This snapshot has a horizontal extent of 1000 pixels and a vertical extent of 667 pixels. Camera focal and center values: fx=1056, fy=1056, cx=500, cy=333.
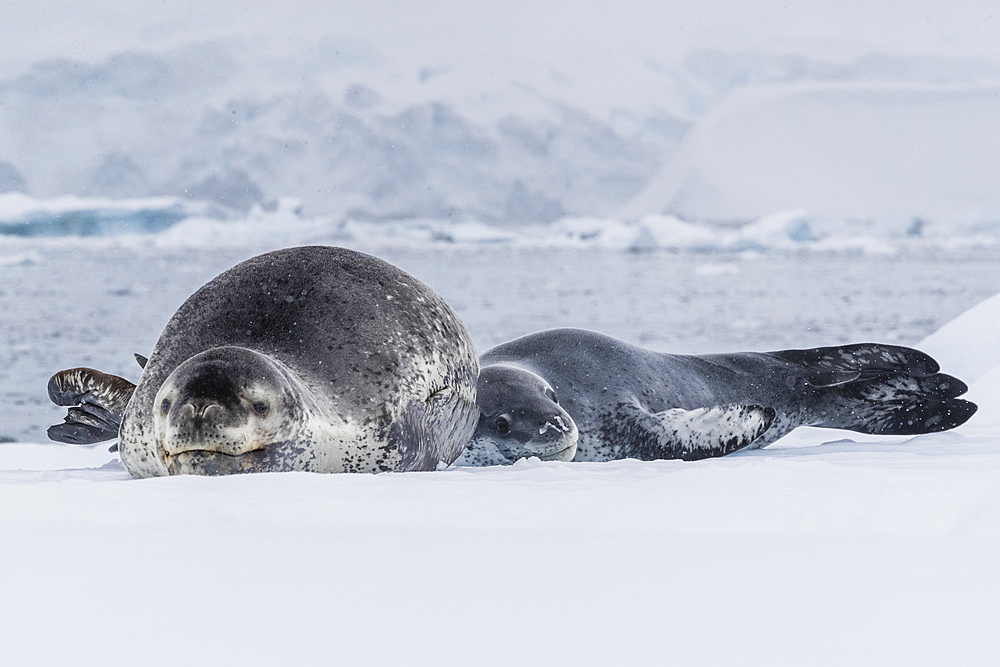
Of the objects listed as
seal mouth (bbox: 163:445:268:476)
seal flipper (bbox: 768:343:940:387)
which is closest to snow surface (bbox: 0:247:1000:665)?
seal mouth (bbox: 163:445:268:476)

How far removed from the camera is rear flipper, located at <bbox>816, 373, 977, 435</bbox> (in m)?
4.62

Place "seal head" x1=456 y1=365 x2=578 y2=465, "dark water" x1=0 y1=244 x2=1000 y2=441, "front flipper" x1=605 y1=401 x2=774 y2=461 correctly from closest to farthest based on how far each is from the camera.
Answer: "seal head" x1=456 y1=365 x2=578 y2=465 → "front flipper" x1=605 y1=401 x2=774 y2=461 → "dark water" x1=0 y1=244 x2=1000 y2=441

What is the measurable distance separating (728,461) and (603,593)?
1.60m

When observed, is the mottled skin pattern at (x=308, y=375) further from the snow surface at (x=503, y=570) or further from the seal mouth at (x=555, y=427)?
the seal mouth at (x=555, y=427)

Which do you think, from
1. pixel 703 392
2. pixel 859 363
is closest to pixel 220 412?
pixel 703 392

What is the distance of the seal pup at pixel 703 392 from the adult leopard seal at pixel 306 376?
63cm

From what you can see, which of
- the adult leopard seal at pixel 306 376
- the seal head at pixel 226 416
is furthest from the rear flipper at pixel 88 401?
the seal head at pixel 226 416

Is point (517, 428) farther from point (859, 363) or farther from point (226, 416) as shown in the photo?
point (859, 363)

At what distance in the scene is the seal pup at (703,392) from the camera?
431 centimetres

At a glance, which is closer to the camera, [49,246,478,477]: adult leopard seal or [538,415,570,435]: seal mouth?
[49,246,478,477]: adult leopard seal

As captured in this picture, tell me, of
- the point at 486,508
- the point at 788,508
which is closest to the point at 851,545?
the point at 788,508

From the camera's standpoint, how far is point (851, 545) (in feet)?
6.34

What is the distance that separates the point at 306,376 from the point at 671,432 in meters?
1.87

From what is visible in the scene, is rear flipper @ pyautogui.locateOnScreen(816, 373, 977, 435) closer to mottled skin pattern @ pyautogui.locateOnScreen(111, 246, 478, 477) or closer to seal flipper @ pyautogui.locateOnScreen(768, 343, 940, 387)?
seal flipper @ pyautogui.locateOnScreen(768, 343, 940, 387)
